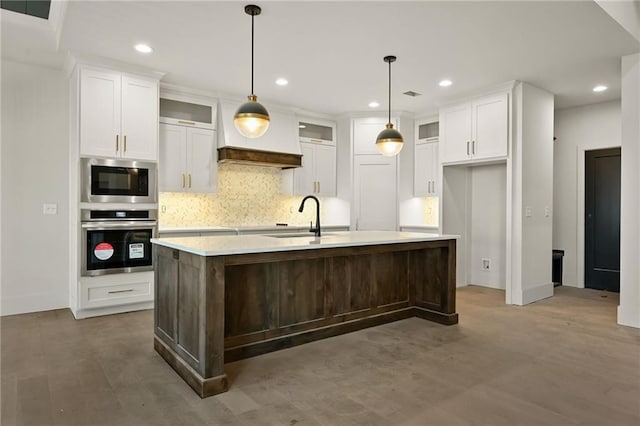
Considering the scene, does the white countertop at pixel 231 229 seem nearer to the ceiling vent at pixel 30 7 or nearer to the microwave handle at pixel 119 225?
the microwave handle at pixel 119 225

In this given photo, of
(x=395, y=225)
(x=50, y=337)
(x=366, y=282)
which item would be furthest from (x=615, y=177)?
(x=50, y=337)

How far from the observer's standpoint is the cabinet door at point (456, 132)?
5.42m

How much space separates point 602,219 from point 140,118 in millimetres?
6360

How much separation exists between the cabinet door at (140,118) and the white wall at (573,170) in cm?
583

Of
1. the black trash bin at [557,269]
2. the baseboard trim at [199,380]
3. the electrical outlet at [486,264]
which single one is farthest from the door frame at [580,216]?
the baseboard trim at [199,380]

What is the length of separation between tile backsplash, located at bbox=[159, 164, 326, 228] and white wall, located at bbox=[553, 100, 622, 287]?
3990mm

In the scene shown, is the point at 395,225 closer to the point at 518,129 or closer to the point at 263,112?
the point at 518,129

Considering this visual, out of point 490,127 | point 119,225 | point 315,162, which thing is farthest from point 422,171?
point 119,225

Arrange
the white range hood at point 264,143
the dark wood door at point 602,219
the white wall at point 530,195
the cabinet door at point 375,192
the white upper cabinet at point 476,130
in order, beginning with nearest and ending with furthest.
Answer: the white wall at point 530,195 < the white upper cabinet at point 476,130 < the white range hood at point 264,143 < the dark wood door at point 602,219 < the cabinet door at point 375,192

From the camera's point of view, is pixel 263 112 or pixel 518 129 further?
pixel 518 129

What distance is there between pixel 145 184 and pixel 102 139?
633mm

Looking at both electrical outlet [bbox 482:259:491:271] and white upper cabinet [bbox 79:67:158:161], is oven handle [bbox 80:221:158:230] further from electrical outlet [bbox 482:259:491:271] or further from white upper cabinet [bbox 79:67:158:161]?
electrical outlet [bbox 482:259:491:271]

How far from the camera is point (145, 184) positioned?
4523 millimetres

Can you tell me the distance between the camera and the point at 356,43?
375 cm
